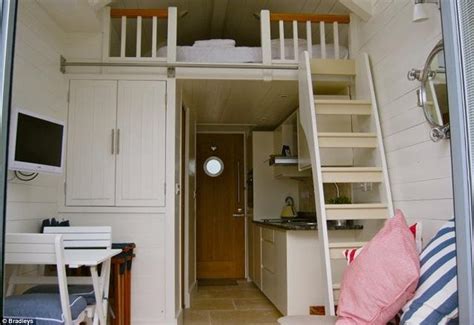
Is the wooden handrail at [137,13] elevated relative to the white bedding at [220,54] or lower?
elevated

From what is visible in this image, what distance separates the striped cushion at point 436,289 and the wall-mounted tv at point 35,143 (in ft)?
7.06

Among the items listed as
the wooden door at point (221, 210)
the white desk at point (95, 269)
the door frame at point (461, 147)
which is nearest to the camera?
the door frame at point (461, 147)

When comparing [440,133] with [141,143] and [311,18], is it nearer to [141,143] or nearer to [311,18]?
[311,18]

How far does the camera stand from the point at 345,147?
2.90 m

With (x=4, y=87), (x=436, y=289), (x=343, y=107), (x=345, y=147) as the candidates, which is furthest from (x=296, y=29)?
(x=4, y=87)

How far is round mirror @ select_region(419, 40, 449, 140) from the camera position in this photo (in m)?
2.02

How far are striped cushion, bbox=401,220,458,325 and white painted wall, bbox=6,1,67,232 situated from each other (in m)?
2.31

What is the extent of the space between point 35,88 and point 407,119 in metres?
2.53

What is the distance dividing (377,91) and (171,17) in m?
1.81

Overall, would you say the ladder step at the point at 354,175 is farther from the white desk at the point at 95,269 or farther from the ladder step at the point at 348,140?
the white desk at the point at 95,269

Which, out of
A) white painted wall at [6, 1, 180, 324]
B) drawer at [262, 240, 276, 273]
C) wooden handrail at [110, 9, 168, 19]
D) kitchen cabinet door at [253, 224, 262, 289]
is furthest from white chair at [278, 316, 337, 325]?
kitchen cabinet door at [253, 224, 262, 289]

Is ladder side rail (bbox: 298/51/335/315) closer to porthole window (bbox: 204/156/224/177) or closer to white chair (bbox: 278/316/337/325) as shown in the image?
white chair (bbox: 278/316/337/325)

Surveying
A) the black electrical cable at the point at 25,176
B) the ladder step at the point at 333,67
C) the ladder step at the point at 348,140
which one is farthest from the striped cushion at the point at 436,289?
the black electrical cable at the point at 25,176

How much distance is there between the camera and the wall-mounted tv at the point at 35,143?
7.50ft
